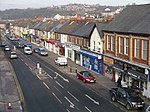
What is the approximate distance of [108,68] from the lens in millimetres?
46500

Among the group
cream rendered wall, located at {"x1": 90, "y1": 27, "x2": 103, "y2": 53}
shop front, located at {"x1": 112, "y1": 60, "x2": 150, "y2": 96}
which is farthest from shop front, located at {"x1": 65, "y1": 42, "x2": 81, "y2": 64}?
shop front, located at {"x1": 112, "y1": 60, "x2": 150, "y2": 96}

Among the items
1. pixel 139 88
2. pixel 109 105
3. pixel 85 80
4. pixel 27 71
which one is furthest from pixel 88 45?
pixel 109 105

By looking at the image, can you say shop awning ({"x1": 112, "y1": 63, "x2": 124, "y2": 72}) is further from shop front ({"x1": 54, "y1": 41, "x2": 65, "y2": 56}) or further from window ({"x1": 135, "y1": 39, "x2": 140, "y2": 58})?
shop front ({"x1": 54, "y1": 41, "x2": 65, "y2": 56})

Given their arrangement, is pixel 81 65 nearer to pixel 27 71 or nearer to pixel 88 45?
pixel 88 45

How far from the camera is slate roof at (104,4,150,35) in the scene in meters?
35.2

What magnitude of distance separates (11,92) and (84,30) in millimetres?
29751

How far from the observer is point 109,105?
30000 millimetres

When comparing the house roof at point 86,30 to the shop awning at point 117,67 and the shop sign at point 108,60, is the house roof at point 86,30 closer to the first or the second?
the shop sign at point 108,60

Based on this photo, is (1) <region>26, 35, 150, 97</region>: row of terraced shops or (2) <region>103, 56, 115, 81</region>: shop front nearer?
(1) <region>26, 35, 150, 97</region>: row of terraced shops

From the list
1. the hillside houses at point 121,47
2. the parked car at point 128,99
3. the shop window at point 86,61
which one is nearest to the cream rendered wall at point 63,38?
the hillside houses at point 121,47

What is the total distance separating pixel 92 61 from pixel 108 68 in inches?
292

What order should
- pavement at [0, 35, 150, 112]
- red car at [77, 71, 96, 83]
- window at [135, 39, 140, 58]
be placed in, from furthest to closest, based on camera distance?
red car at [77, 71, 96, 83] < window at [135, 39, 140, 58] < pavement at [0, 35, 150, 112]

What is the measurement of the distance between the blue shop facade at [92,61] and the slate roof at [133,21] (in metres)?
7.18

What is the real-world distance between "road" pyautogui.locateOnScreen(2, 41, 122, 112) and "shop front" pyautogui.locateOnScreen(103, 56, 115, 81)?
15.4 feet
